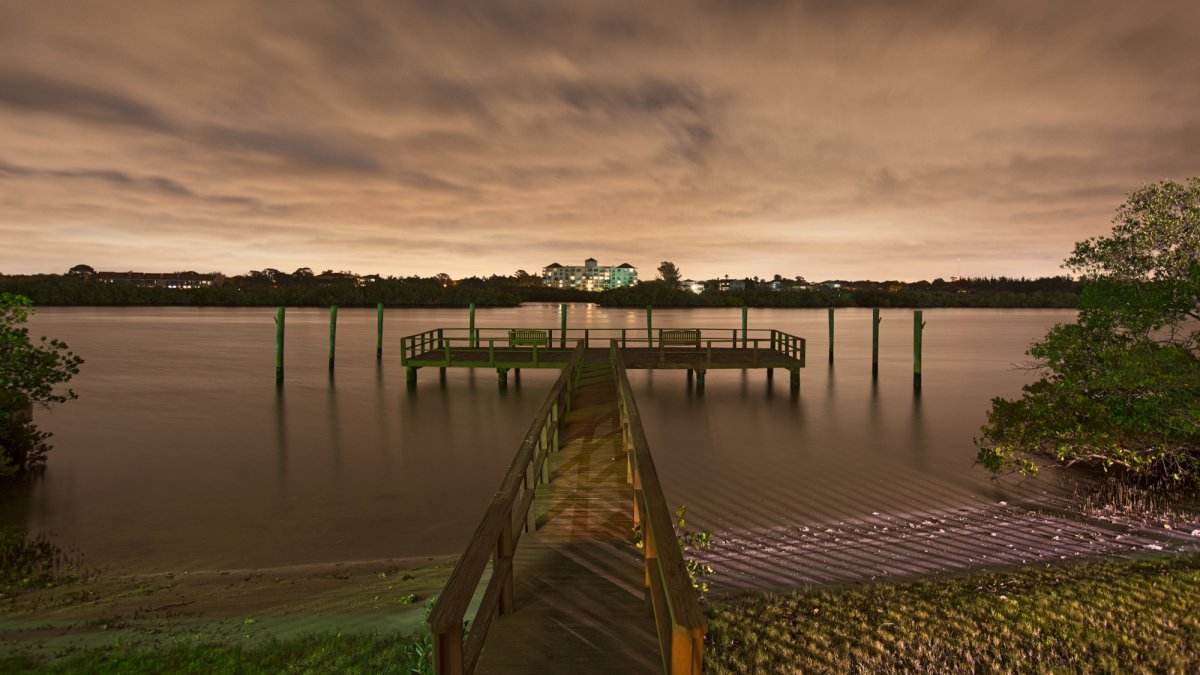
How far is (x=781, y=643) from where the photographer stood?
6.70 metres

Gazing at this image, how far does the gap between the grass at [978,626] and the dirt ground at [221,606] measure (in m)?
3.90

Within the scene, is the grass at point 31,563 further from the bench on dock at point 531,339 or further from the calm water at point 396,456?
the bench on dock at point 531,339

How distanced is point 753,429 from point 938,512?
31.4 ft

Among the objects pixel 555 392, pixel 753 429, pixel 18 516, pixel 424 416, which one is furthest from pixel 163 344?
pixel 555 392

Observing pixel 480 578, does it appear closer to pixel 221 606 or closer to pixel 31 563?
pixel 221 606

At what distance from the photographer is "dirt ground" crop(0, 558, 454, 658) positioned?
24.6 ft

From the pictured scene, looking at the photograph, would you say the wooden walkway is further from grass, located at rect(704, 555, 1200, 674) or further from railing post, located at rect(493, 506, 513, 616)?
grass, located at rect(704, 555, 1200, 674)

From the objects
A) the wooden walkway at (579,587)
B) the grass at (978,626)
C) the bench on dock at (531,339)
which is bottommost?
the grass at (978,626)

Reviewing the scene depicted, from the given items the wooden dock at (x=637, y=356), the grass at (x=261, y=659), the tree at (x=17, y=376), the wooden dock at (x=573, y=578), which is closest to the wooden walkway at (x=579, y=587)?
the wooden dock at (x=573, y=578)

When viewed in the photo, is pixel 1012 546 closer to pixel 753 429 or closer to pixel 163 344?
pixel 753 429

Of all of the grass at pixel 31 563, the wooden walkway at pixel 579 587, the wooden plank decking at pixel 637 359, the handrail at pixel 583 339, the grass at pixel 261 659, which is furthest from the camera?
the handrail at pixel 583 339

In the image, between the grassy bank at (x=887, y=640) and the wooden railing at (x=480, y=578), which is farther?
the grassy bank at (x=887, y=640)

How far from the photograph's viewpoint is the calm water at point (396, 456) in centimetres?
1277

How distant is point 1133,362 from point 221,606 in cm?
1485
